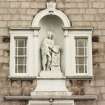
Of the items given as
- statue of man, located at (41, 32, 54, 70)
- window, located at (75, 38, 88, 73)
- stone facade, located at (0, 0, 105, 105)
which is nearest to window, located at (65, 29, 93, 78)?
window, located at (75, 38, 88, 73)

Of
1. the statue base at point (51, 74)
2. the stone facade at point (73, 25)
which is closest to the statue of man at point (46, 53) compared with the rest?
the statue base at point (51, 74)

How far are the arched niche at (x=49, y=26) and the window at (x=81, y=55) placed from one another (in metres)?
0.37

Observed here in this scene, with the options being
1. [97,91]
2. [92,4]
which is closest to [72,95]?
[97,91]

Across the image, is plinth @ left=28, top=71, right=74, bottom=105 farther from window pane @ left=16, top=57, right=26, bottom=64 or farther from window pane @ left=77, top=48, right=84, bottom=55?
window pane @ left=77, top=48, right=84, bottom=55

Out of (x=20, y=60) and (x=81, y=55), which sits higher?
(x=81, y=55)

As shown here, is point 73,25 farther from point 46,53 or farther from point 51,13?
point 46,53

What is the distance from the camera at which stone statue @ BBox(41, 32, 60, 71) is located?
11.9 m

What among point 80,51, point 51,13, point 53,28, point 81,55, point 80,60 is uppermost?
point 51,13

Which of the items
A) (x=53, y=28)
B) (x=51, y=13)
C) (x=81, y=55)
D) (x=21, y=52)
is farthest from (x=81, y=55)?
(x=21, y=52)

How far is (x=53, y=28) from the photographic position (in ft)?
40.6

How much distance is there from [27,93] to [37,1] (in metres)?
2.46

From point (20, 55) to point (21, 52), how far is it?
88 millimetres

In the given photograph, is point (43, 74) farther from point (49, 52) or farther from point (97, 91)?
point (97, 91)

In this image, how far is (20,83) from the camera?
38.6 ft
